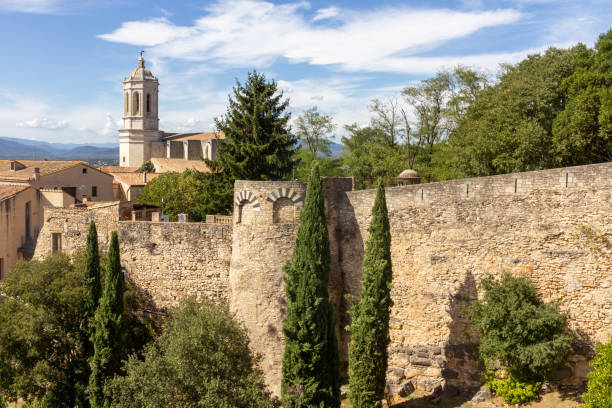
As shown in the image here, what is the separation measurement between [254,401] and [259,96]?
17118 millimetres

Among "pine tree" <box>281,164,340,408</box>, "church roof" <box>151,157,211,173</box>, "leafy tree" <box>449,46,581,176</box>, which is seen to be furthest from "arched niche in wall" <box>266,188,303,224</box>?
"church roof" <box>151,157,211,173</box>

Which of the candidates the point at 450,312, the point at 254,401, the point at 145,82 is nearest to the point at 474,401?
the point at 450,312

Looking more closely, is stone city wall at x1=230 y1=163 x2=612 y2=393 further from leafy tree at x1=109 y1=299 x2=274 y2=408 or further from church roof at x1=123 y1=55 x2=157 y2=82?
church roof at x1=123 y1=55 x2=157 y2=82

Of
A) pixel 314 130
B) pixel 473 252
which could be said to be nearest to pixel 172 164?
pixel 314 130

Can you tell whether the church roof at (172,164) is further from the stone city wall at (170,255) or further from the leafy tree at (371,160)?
the stone city wall at (170,255)

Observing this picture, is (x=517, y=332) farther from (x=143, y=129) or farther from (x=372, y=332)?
(x=143, y=129)

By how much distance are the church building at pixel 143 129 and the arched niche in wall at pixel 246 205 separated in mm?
91628

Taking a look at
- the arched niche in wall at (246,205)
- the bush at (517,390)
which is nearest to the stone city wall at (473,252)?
the bush at (517,390)

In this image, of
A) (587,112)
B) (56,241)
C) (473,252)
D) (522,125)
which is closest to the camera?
(473,252)

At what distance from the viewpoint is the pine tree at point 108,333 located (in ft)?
61.6

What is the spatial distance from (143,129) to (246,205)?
98622 millimetres

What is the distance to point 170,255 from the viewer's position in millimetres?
20531

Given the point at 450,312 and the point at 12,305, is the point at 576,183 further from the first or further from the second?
the point at 12,305

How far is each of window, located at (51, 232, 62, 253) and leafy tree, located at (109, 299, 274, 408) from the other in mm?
9399
